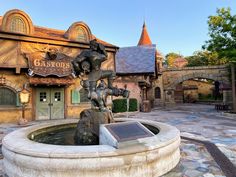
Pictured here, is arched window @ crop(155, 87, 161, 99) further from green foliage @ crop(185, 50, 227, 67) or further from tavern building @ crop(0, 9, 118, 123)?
green foliage @ crop(185, 50, 227, 67)

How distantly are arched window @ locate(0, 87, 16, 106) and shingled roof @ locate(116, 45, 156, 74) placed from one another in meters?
9.17

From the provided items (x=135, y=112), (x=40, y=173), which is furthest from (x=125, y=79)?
(x=40, y=173)

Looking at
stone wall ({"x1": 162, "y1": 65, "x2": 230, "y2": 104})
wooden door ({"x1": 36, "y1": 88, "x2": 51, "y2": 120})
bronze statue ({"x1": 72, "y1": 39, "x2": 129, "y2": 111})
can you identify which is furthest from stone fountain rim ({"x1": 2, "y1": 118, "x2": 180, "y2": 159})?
stone wall ({"x1": 162, "y1": 65, "x2": 230, "y2": 104})

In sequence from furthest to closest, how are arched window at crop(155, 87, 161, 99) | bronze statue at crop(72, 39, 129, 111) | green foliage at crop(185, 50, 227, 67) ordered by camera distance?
1. green foliage at crop(185, 50, 227, 67)
2. arched window at crop(155, 87, 161, 99)
3. bronze statue at crop(72, 39, 129, 111)

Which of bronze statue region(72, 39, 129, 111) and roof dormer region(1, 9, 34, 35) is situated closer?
bronze statue region(72, 39, 129, 111)

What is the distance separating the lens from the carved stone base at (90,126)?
436 cm

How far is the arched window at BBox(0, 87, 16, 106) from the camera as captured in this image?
1167 cm

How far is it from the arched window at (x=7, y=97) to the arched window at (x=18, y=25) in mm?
3746

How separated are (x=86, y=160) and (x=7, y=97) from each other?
10.9 metres

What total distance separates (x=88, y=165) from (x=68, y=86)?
11444mm

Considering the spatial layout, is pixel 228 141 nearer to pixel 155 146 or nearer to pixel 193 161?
pixel 193 161

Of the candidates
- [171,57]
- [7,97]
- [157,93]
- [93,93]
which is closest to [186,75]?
[157,93]

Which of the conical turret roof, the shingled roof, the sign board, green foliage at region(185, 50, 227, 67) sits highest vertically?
the conical turret roof

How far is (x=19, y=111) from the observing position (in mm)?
12031
